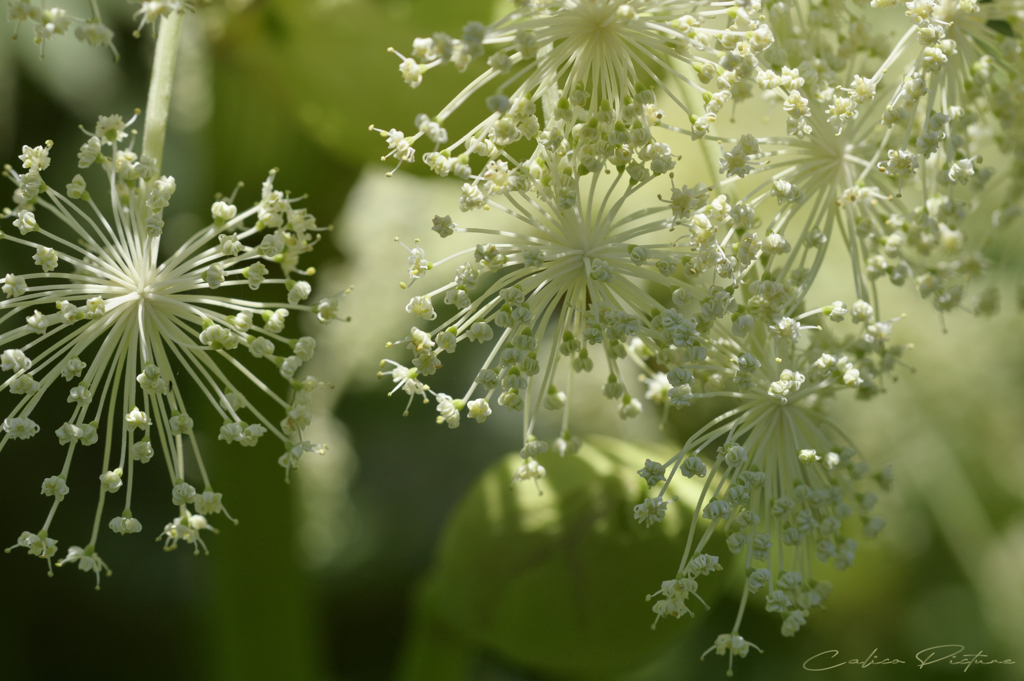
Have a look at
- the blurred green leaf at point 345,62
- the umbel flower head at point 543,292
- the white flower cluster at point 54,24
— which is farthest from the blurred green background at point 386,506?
the white flower cluster at point 54,24

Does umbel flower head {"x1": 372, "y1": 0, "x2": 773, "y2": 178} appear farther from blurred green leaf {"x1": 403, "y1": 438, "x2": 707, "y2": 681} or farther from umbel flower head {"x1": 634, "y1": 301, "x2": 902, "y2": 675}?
blurred green leaf {"x1": 403, "y1": 438, "x2": 707, "y2": 681}

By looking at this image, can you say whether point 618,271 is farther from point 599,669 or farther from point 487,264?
point 599,669

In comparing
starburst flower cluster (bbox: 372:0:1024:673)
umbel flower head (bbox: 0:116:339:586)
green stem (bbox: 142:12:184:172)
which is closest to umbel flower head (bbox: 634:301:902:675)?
starburst flower cluster (bbox: 372:0:1024:673)

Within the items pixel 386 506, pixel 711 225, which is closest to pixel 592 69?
pixel 711 225

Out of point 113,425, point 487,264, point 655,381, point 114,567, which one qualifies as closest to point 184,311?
point 113,425

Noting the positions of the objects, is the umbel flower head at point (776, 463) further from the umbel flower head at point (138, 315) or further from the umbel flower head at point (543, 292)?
the umbel flower head at point (138, 315)
